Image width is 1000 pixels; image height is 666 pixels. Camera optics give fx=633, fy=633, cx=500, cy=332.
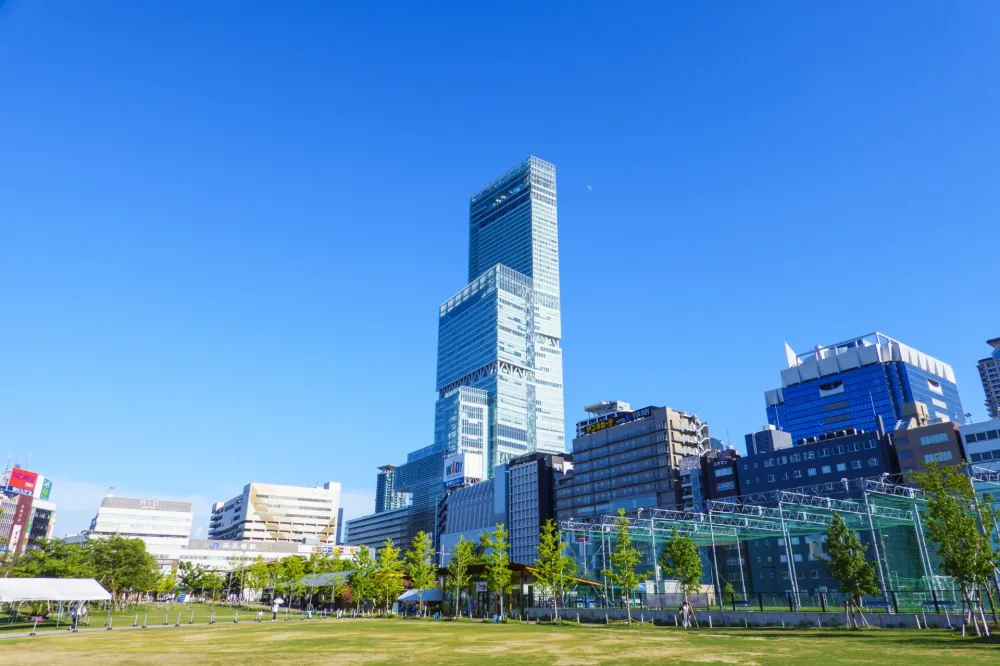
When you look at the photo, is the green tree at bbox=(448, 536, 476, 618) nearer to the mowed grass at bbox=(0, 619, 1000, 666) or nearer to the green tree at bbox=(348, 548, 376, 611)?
the green tree at bbox=(348, 548, 376, 611)

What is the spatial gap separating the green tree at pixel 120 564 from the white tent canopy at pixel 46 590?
44.5 metres

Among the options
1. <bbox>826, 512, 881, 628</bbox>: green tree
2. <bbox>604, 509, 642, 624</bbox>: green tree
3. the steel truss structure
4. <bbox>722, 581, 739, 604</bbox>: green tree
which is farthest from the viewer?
the steel truss structure

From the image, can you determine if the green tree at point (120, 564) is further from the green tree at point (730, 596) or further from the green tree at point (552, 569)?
the green tree at point (730, 596)

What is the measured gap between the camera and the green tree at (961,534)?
34.8 metres

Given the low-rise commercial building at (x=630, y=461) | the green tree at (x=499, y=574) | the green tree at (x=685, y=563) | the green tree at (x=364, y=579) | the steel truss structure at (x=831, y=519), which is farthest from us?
the low-rise commercial building at (x=630, y=461)

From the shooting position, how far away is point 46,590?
4934 cm

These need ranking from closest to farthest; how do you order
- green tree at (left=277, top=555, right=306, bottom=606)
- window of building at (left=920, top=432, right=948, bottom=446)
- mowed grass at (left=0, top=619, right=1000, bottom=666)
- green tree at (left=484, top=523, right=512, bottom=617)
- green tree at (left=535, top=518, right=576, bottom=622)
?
1. mowed grass at (left=0, top=619, right=1000, bottom=666)
2. green tree at (left=535, top=518, right=576, bottom=622)
3. green tree at (left=484, top=523, right=512, bottom=617)
4. green tree at (left=277, top=555, right=306, bottom=606)
5. window of building at (left=920, top=432, right=948, bottom=446)

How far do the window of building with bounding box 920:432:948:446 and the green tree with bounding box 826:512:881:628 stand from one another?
9016cm

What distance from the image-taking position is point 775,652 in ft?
87.9

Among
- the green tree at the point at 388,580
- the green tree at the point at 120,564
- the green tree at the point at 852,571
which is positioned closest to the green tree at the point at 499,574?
the green tree at the point at 388,580

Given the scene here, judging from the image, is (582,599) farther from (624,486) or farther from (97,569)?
(624,486)

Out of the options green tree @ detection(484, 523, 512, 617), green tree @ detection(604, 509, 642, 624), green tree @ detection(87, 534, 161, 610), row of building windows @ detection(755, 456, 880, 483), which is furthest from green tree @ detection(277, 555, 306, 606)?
row of building windows @ detection(755, 456, 880, 483)

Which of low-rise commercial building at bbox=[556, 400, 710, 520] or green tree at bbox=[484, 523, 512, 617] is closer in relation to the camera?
green tree at bbox=[484, 523, 512, 617]

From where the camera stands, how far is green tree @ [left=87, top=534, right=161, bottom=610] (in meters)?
92.9
